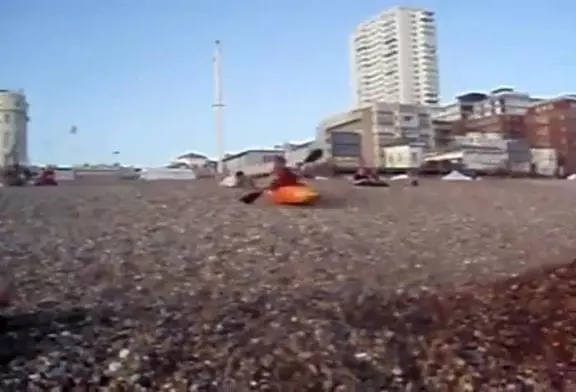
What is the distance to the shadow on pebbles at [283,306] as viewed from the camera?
14.0 feet

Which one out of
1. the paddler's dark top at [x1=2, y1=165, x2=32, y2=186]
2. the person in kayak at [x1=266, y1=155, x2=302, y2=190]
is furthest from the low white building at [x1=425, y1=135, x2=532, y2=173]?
the person in kayak at [x1=266, y1=155, x2=302, y2=190]

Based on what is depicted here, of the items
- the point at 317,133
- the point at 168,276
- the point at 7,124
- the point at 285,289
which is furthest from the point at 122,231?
the point at 317,133

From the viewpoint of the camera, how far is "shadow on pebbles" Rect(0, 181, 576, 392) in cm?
425

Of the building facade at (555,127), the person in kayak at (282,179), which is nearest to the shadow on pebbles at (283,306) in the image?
the person in kayak at (282,179)

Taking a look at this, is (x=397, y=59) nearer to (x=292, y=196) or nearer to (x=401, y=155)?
(x=401, y=155)

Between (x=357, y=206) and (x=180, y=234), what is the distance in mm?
4189

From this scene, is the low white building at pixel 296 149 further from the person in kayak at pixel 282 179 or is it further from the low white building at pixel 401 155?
the person in kayak at pixel 282 179

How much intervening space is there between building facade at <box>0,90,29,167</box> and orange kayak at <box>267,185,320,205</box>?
2020 cm

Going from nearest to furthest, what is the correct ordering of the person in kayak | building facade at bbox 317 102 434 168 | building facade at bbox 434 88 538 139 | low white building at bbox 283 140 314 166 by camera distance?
1. the person in kayak
2. low white building at bbox 283 140 314 166
3. building facade at bbox 317 102 434 168
4. building facade at bbox 434 88 538 139

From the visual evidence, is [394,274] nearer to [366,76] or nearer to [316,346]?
[316,346]

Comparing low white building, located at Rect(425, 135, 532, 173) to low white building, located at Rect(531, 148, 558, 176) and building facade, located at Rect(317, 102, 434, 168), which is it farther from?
building facade, located at Rect(317, 102, 434, 168)

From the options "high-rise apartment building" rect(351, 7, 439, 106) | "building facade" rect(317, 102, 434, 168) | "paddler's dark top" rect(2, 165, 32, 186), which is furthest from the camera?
"high-rise apartment building" rect(351, 7, 439, 106)

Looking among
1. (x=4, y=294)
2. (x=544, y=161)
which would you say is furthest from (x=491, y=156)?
(x=4, y=294)

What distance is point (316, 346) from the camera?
4.61 metres
